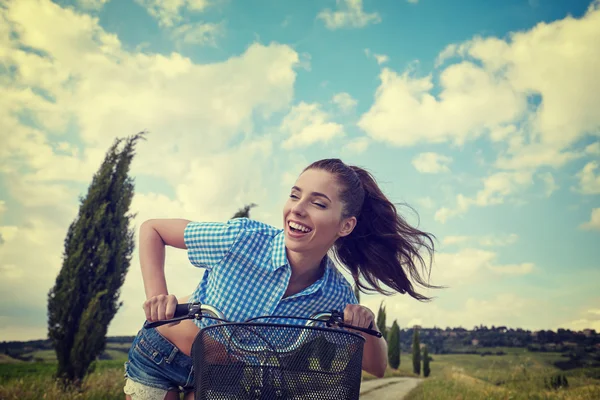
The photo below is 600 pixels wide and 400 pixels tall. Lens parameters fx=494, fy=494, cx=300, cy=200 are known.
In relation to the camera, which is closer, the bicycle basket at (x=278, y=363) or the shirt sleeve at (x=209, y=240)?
the bicycle basket at (x=278, y=363)

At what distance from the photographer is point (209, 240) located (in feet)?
8.74

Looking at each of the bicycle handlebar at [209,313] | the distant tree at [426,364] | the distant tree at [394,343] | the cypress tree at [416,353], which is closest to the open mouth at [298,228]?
the bicycle handlebar at [209,313]

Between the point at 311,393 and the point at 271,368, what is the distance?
168 millimetres

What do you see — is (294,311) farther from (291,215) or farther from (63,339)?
(63,339)

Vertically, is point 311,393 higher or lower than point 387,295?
lower

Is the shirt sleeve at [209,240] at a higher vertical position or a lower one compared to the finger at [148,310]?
higher

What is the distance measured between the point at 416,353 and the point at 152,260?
28651mm

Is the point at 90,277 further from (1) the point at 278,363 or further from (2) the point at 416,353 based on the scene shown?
(2) the point at 416,353

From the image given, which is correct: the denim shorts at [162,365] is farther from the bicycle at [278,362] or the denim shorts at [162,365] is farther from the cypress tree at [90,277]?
the cypress tree at [90,277]

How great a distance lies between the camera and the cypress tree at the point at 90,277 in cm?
1004

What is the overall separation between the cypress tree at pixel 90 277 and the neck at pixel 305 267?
8.38m

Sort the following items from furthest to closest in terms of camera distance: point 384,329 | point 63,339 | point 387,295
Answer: point 384,329 < point 63,339 < point 387,295

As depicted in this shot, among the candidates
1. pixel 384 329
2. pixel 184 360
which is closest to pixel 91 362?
pixel 184 360

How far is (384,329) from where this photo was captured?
23.4 metres
